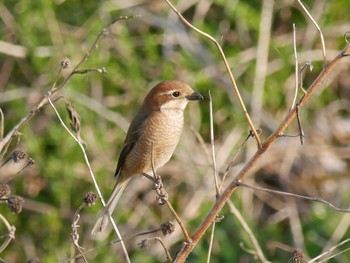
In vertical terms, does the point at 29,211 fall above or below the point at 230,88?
below

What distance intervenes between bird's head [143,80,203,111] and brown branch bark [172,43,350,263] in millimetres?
1404

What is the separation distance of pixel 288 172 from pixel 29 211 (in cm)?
205

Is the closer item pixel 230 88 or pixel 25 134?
pixel 25 134

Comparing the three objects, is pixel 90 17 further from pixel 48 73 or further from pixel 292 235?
pixel 292 235

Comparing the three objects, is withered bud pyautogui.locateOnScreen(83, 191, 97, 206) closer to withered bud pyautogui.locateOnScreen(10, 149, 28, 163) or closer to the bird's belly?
withered bud pyautogui.locateOnScreen(10, 149, 28, 163)

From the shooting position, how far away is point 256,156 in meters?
2.19

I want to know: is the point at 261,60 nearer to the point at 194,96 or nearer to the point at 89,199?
the point at 194,96

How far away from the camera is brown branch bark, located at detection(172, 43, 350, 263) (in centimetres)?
216

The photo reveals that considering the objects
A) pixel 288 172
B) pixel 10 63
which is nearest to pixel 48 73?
pixel 10 63

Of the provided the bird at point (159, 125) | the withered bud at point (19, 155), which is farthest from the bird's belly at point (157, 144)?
the withered bud at point (19, 155)

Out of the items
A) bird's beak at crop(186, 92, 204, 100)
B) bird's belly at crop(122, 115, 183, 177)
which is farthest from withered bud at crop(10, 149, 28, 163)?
bird's beak at crop(186, 92, 204, 100)

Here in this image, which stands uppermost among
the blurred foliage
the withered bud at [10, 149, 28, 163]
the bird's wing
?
the withered bud at [10, 149, 28, 163]

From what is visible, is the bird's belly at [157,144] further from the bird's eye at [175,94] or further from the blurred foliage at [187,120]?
the blurred foliage at [187,120]

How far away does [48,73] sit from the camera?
5.58 metres
